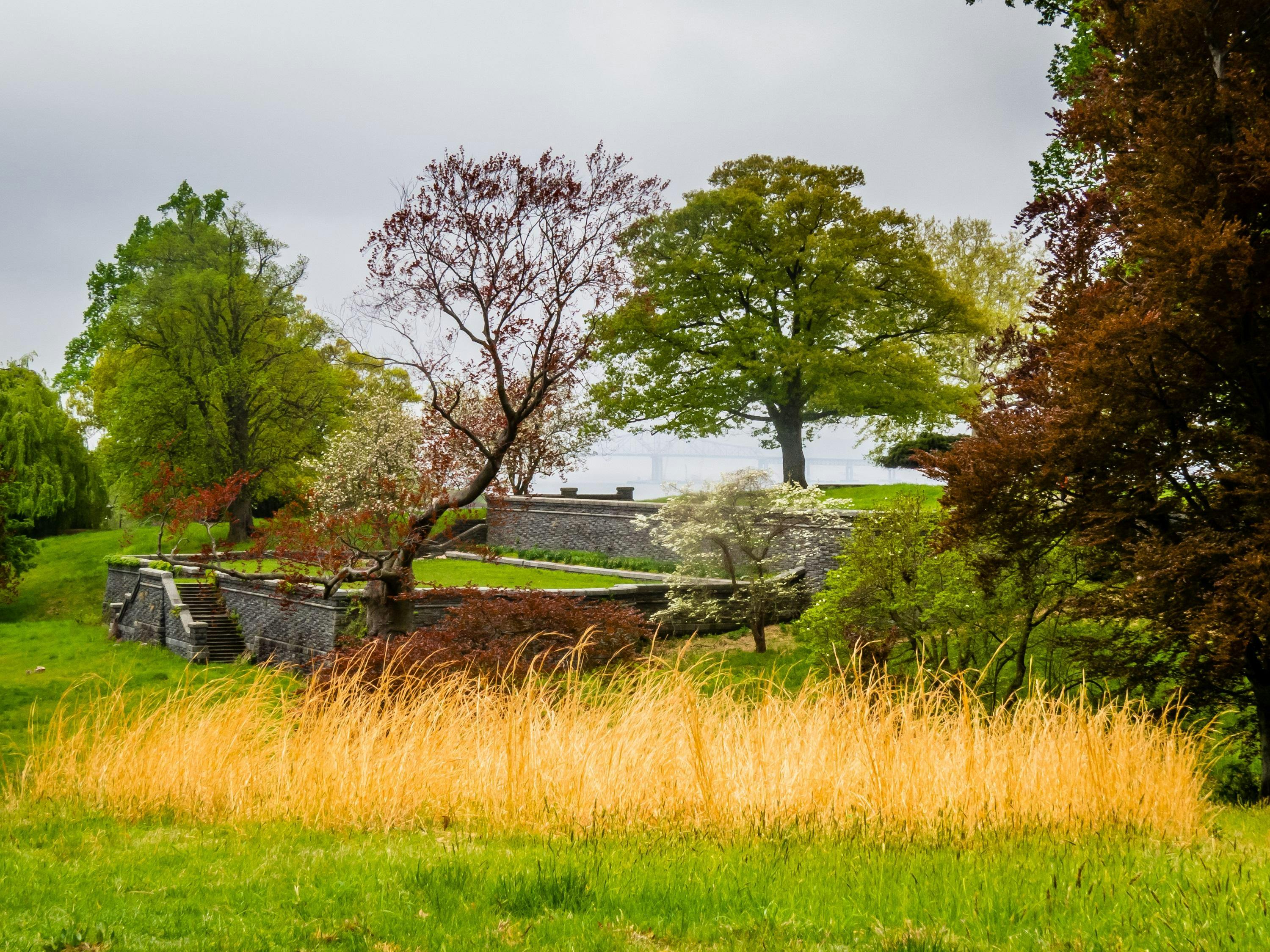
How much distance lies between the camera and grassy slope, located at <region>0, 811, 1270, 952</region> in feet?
13.5

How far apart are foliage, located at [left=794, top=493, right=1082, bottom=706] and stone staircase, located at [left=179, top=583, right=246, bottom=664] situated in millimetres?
15165

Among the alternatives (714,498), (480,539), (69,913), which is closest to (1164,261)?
(69,913)

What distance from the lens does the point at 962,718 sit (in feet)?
23.2

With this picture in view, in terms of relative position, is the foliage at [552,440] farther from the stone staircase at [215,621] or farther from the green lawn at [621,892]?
the green lawn at [621,892]

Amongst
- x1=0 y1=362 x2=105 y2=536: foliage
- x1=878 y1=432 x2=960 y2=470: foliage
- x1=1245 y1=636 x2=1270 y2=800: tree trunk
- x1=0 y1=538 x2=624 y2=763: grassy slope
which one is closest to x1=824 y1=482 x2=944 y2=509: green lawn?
x1=878 y1=432 x2=960 y2=470: foliage

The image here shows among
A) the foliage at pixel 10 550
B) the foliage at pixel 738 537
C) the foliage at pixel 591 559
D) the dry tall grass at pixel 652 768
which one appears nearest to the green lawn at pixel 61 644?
the foliage at pixel 10 550

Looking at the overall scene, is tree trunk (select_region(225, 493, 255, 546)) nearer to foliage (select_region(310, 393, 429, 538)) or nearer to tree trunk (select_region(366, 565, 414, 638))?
foliage (select_region(310, 393, 429, 538))

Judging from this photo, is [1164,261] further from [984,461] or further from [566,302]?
[566,302]

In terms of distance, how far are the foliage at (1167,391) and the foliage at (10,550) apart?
2462 cm

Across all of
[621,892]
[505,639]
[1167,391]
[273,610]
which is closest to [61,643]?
[273,610]

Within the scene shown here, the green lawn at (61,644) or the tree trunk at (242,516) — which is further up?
the tree trunk at (242,516)

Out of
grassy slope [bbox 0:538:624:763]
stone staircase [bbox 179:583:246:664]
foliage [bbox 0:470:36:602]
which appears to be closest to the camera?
grassy slope [bbox 0:538:624:763]

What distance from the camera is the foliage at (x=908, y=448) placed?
32438 millimetres

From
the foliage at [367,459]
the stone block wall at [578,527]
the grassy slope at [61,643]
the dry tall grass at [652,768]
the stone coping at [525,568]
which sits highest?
the foliage at [367,459]
